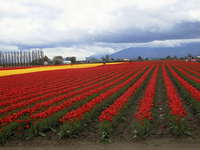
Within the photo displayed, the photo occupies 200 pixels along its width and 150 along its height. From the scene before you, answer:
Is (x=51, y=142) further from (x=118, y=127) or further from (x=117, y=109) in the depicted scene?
(x=117, y=109)

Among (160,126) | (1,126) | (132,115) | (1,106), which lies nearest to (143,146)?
(160,126)

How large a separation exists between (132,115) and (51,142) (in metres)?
4.46

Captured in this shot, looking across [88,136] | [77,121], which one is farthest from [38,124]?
[88,136]

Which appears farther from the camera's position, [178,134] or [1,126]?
[1,126]

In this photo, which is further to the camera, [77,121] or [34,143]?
[77,121]

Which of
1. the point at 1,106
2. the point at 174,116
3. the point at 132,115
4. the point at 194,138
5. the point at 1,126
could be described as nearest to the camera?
the point at 194,138

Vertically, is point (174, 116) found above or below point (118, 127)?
above

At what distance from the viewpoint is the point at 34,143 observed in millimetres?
7465

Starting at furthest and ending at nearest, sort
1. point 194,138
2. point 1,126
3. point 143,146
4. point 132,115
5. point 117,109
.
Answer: point 132,115, point 117,109, point 1,126, point 194,138, point 143,146

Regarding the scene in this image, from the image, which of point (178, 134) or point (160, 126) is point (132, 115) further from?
point (178, 134)

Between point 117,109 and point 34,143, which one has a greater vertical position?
point 117,109

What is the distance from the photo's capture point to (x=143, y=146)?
688 centimetres

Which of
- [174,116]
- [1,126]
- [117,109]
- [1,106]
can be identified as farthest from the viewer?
[1,106]

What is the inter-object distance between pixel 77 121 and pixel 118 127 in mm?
1740
